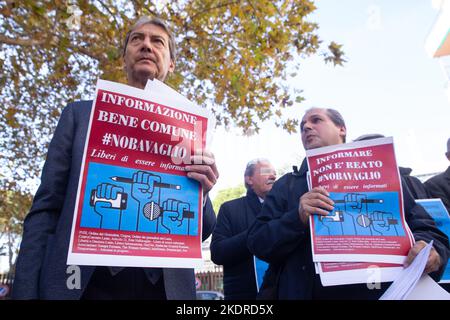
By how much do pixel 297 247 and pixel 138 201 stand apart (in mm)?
929

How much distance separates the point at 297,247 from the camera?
5.61ft

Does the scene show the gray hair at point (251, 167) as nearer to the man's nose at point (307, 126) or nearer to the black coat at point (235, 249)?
the black coat at point (235, 249)

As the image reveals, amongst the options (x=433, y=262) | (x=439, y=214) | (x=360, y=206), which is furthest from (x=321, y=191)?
(x=439, y=214)

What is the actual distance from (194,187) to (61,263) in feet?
1.75

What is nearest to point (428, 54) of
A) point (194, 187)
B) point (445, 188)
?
point (445, 188)

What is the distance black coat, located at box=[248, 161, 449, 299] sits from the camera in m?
1.54

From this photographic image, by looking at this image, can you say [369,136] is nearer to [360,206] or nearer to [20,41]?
[360,206]

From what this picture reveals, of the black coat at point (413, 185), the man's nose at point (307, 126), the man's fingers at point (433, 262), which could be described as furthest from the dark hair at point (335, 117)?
the man's fingers at point (433, 262)

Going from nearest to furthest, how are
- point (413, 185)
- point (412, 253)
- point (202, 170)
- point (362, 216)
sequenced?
1. point (202, 170)
2. point (412, 253)
3. point (362, 216)
4. point (413, 185)

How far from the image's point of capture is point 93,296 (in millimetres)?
1182

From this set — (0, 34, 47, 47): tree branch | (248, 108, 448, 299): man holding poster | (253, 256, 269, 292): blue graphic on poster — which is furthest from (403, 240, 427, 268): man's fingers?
(0, 34, 47, 47): tree branch

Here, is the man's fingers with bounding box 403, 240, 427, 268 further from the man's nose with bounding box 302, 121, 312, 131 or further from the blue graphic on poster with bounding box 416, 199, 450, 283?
the man's nose with bounding box 302, 121, 312, 131

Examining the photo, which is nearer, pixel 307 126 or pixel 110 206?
pixel 110 206

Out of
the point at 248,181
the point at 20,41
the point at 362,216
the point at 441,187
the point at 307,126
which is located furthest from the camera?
the point at 20,41
